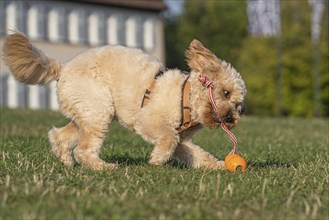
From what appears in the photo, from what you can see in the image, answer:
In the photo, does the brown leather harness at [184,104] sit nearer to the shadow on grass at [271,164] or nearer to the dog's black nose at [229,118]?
the dog's black nose at [229,118]

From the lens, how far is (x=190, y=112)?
7824mm

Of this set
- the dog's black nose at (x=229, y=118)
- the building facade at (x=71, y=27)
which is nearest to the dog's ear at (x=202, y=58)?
the dog's black nose at (x=229, y=118)

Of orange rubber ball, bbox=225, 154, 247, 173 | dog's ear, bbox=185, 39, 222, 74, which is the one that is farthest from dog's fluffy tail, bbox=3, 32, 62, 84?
orange rubber ball, bbox=225, 154, 247, 173

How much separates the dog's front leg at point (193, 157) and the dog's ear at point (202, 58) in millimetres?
898

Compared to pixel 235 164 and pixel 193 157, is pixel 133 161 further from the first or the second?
pixel 235 164

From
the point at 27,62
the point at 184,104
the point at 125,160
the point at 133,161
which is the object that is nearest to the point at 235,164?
the point at 184,104

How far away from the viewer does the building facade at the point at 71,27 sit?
140 feet

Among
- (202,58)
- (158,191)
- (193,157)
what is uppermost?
(202,58)

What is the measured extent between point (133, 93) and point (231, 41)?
4936 centimetres

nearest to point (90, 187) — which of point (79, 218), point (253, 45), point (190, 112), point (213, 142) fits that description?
point (79, 218)

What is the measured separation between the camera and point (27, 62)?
26.4 feet

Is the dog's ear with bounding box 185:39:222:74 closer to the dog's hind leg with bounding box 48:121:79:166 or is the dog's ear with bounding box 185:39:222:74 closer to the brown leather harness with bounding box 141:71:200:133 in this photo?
the brown leather harness with bounding box 141:71:200:133

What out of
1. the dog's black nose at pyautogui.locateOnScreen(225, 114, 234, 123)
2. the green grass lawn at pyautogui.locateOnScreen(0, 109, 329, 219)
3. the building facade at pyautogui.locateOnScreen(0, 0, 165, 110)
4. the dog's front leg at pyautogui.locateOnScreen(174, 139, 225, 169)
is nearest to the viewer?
the green grass lawn at pyautogui.locateOnScreen(0, 109, 329, 219)

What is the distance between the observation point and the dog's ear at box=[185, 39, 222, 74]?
7707 millimetres
